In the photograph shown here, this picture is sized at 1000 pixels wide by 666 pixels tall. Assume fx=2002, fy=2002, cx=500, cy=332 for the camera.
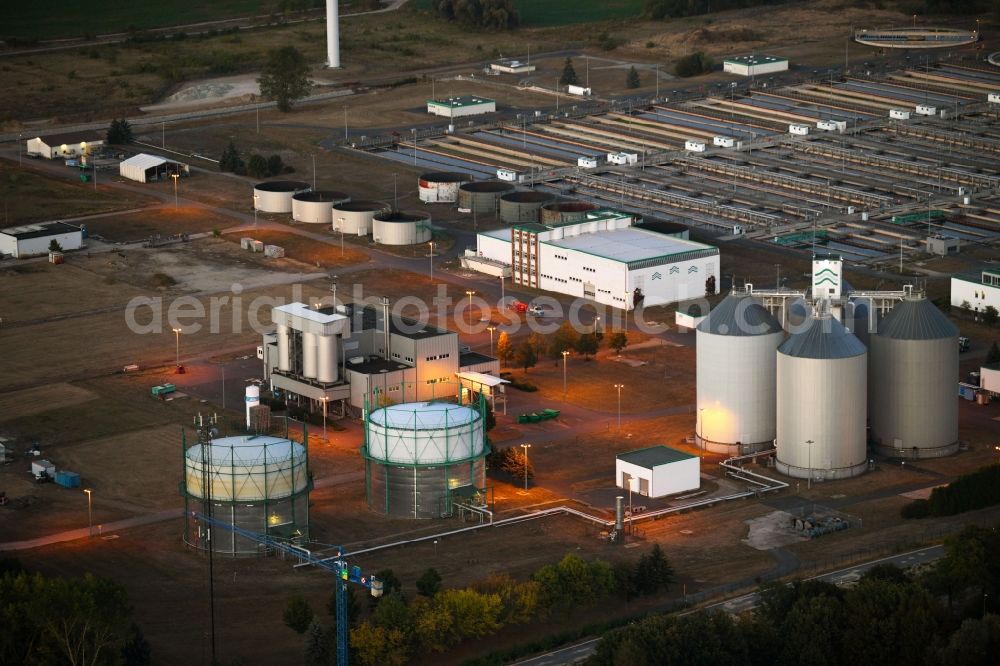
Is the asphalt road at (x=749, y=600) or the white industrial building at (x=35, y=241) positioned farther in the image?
the white industrial building at (x=35, y=241)

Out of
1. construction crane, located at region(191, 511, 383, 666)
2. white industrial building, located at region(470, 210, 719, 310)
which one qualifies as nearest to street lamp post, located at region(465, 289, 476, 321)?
white industrial building, located at region(470, 210, 719, 310)

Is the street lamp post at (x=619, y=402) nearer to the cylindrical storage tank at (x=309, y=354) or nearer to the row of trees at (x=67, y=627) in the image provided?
the cylindrical storage tank at (x=309, y=354)

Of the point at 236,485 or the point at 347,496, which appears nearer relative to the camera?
the point at 236,485

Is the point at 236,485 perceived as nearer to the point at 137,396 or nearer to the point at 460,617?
the point at 460,617

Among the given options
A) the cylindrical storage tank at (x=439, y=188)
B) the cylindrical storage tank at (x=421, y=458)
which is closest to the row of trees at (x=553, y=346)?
the cylindrical storage tank at (x=421, y=458)

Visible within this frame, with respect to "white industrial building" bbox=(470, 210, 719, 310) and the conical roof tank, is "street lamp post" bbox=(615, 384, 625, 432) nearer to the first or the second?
the conical roof tank

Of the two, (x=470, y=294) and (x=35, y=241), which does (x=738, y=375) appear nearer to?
(x=470, y=294)

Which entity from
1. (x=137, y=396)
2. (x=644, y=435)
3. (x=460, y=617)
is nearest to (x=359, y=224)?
(x=137, y=396)
